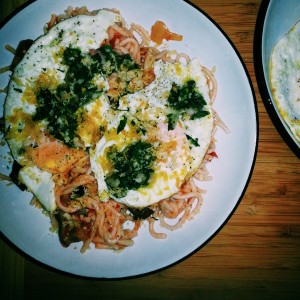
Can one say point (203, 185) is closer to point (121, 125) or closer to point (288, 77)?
point (121, 125)

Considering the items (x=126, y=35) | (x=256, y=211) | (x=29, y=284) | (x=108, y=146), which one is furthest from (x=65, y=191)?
(x=256, y=211)

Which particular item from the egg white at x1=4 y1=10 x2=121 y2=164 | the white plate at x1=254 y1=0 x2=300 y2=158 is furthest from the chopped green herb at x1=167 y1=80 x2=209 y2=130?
the egg white at x1=4 y1=10 x2=121 y2=164

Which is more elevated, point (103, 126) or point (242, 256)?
point (103, 126)

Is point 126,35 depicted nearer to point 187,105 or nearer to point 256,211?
point 187,105

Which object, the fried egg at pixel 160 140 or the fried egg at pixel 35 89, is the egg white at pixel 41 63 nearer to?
the fried egg at pixel 35 89

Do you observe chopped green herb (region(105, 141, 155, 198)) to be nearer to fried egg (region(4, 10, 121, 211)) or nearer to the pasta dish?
the pasta dish

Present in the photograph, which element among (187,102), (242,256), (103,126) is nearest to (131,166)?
(103,126)
